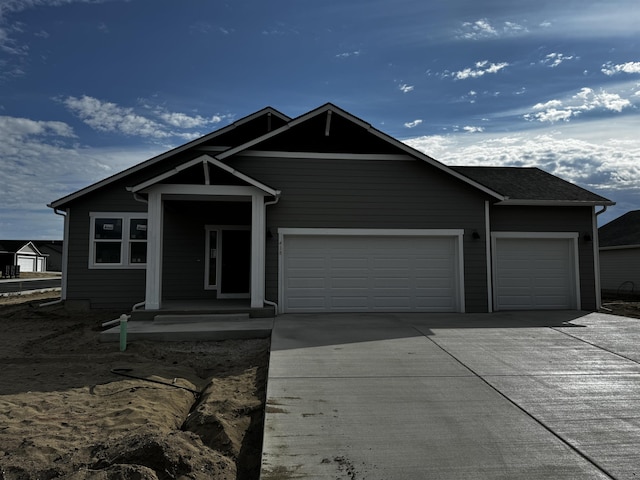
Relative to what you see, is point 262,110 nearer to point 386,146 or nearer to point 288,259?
point 386,146

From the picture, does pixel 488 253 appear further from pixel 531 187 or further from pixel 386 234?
pixel 531 187

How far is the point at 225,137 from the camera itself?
13891mm

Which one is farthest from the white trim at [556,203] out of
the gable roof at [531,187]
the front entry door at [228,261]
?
the front entry door at [228,261]

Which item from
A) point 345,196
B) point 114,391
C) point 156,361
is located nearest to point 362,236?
point 345,196

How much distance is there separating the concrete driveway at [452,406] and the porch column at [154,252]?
142 inches

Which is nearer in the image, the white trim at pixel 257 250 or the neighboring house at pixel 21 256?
the white trim at pixel 257 250

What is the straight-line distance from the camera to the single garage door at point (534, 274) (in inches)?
489

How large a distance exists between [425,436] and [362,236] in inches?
308

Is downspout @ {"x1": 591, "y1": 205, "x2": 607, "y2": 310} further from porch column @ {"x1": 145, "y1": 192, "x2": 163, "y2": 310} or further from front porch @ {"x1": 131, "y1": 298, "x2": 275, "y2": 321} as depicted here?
porch column @ {"x1": 145, "y1": 192, "x2": 163, "y2": 310}

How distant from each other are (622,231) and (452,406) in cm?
2715

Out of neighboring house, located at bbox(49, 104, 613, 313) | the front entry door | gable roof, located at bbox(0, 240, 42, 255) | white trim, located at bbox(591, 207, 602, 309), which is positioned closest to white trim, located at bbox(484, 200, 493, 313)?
neighboring house, located at bbox(49, 104, 613, 313)

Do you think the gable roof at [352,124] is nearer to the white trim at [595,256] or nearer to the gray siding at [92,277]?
the white trim at [595,256]

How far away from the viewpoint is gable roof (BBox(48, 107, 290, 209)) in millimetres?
12539

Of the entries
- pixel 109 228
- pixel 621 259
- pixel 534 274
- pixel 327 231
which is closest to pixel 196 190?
pixel 327 231
